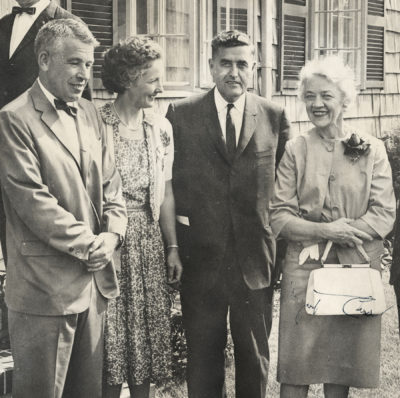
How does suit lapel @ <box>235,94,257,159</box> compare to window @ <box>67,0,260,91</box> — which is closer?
suit lapel @ <box>235,94,257,159</box>

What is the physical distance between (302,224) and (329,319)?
474mm

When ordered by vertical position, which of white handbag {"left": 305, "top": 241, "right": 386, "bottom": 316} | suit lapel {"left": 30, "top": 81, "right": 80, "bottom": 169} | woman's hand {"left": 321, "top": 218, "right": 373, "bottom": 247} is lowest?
white handbag {"left": 305, "top": 241, "right": 386, "bottom": 316}

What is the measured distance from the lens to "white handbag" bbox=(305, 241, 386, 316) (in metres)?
3.16

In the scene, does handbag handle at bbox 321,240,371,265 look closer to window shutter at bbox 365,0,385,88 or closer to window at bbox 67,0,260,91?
window at bbox 67,0,260,91

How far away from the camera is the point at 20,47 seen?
132 inches

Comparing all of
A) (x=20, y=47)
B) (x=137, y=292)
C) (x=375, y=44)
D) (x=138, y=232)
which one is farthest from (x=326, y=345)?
(x=375, y=44)

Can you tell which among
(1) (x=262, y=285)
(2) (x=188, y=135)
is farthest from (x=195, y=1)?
(1) (x=262, y=285)

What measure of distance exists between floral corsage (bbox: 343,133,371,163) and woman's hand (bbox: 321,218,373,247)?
0.31 m

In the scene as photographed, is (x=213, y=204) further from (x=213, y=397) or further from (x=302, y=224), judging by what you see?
(x=213, y=397)

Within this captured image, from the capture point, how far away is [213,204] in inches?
136

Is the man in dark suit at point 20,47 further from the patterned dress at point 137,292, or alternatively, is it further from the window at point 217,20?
the window at point 217,20

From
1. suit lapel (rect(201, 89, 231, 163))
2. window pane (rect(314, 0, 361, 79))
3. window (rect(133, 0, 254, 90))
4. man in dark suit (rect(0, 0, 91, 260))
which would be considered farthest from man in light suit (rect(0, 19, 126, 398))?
window pane (rect(314, 0, 361, 79))

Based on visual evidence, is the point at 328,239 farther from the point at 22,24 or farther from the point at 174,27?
the point at 174,27

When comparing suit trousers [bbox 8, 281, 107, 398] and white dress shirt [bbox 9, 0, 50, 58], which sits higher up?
white dress shirt [bbox 9, 0, 50, 58]
